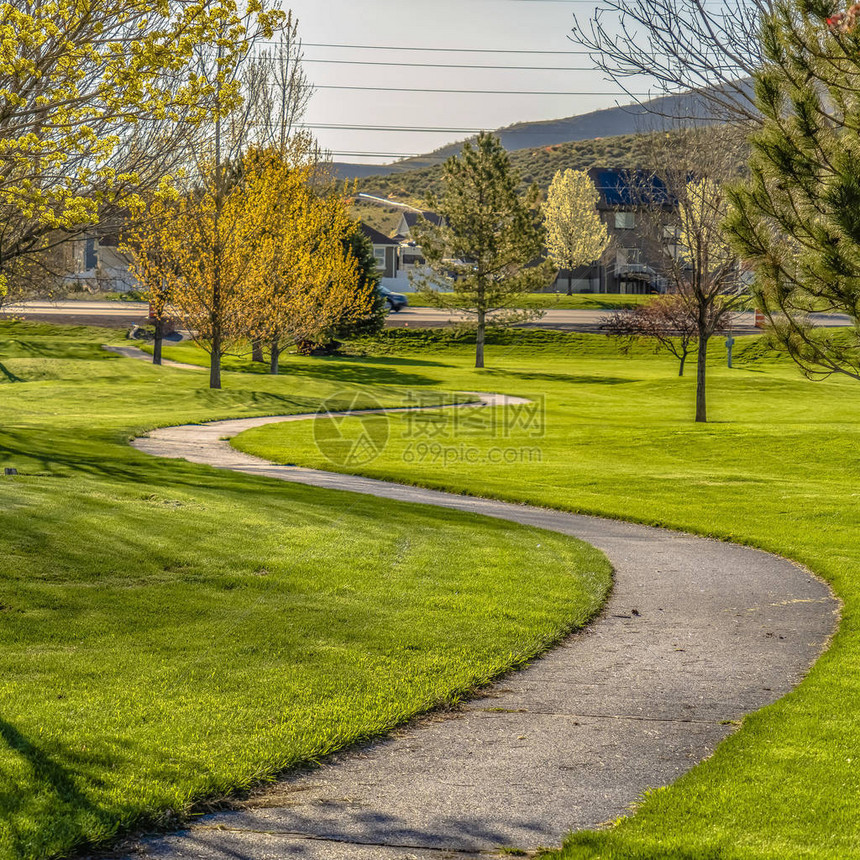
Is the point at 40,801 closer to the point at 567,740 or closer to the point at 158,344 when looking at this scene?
the point at 567,740

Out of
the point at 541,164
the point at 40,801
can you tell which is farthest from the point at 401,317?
the point at 541,164

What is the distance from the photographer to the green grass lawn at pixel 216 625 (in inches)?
212

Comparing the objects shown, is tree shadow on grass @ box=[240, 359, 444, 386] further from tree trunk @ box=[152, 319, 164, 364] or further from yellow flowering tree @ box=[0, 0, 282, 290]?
yellow flowering tree @ box=[0, 0, 282, 290]

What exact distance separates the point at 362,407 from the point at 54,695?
26137 millimetres

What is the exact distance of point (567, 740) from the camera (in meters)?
6.11

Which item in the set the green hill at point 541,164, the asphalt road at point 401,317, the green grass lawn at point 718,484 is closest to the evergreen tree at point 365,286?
the green grass lawn at point 718,484

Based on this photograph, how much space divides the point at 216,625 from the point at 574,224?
7586cm

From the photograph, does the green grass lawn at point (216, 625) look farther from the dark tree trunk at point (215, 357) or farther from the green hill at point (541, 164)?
the green hill at point (541, 164)

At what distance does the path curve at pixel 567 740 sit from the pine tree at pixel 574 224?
71.6 m

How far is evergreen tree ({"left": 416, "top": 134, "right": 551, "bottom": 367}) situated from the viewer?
51188 millimetres

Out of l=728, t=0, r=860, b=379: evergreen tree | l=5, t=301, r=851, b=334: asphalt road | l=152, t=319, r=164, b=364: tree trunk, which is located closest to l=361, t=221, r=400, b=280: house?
l=5, t=301, r=851, b=334: asphalt road

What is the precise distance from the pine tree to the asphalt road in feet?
39.7

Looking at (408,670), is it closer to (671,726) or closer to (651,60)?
(671,726)

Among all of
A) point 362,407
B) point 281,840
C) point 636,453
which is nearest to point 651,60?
point 281,840
